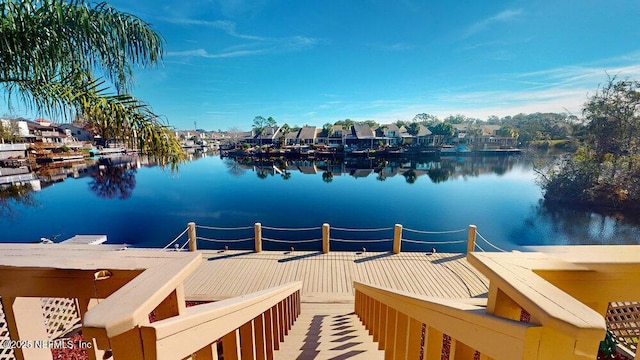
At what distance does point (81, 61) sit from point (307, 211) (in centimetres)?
1263

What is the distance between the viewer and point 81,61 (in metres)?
2.66

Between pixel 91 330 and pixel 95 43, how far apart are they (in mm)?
3268

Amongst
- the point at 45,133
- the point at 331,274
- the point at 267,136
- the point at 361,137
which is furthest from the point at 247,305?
the point at 45,133

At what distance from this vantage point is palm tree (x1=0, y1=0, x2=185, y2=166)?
7.72 feet

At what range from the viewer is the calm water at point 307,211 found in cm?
1093

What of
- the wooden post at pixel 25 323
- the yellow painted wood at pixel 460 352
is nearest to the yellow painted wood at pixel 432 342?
the yellow painted wood at pixel 460 352

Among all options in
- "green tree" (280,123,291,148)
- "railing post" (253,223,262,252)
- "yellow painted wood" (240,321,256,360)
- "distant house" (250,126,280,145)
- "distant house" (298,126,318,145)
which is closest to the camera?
"yellow painted wood" (240,321,256,360)

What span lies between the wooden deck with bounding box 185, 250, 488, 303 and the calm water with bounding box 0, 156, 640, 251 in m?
1.23

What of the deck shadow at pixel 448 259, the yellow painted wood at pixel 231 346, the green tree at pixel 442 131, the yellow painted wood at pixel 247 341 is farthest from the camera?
the green tree at pixel 442 131

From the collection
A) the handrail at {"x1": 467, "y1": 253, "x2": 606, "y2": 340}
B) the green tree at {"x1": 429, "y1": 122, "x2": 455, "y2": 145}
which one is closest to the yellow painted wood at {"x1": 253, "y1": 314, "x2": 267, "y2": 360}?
the handrail at {"x1": 467, "y1": 253, "x2": 606, "y2": 340}

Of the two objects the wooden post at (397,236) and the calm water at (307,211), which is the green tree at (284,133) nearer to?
the calm water at (307,211)

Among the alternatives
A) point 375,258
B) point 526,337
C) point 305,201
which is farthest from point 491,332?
point 305,201

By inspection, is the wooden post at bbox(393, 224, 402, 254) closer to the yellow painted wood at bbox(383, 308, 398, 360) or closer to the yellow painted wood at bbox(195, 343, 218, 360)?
the yellow painted wood at bbox(383, 308, 398, 360)

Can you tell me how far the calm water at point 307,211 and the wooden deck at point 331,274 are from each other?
1230mm
